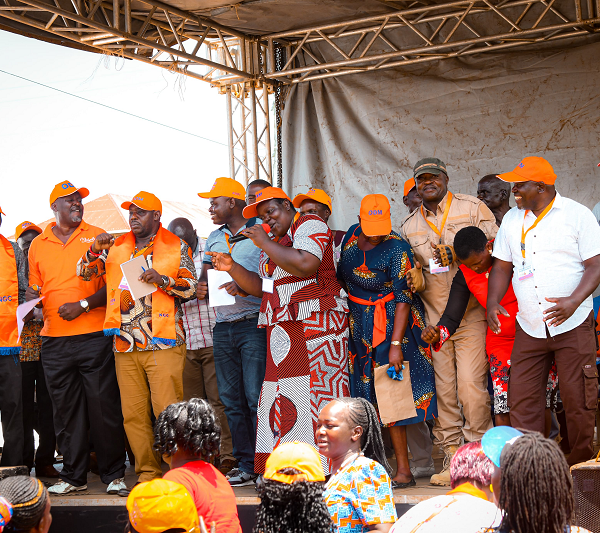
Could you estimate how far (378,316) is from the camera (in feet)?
15.0

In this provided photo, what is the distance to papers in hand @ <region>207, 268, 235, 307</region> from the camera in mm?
4684

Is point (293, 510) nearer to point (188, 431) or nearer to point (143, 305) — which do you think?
point (188, 431)

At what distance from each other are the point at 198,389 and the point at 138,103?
2498 centimetres

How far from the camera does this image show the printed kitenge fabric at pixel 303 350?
4.45m

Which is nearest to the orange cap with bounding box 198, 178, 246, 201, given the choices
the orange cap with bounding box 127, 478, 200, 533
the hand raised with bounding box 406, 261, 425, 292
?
the hand raised with bounding box 406, 261, 425, 292

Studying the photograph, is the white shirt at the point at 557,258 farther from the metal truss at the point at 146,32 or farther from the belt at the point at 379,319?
the metal truss at the point at 146,32

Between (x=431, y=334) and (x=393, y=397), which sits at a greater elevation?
(x=431, y=334)

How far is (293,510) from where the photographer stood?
2.42m

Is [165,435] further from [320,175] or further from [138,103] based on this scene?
[138,103]

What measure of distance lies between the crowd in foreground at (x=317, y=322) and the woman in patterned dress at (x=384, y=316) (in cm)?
1

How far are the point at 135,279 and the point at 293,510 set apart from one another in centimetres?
264

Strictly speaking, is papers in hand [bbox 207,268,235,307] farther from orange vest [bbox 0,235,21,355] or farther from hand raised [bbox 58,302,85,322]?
orange vest [bbox 0,235,21,355]

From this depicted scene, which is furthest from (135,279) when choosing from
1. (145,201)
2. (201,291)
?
(145,201)

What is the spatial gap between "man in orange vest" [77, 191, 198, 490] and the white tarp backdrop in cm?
323
